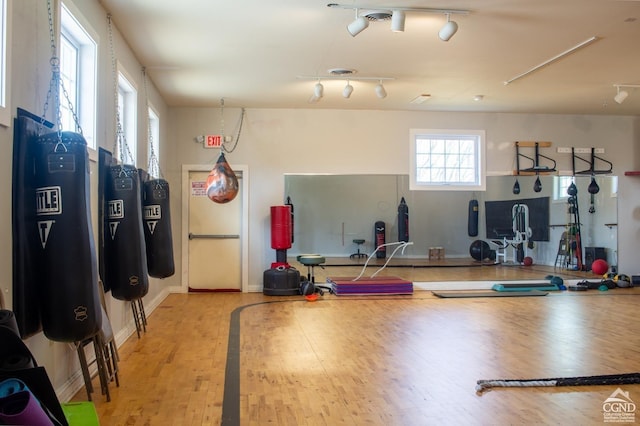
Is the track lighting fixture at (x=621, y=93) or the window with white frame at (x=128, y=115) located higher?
the track lighting fixture at (x=621, y=93)

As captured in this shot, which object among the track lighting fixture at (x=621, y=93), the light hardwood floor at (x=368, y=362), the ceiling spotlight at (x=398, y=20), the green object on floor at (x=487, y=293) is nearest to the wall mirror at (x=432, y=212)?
the green object on floor at (x=487, y=293)

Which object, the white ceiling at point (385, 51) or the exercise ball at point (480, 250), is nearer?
the white ceiling at point (385, 51)

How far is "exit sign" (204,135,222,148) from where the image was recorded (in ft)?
27.0

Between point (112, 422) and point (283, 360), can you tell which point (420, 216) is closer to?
point (283, 360)

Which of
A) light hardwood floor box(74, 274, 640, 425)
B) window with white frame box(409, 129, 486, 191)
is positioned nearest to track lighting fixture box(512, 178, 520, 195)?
window with white frame box(409, 129, 486, 191)

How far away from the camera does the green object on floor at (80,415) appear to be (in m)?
2.25

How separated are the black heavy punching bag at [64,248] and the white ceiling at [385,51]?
2255mm

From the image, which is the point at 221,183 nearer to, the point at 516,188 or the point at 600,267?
the point at 516,188

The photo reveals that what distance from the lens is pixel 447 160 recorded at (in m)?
8.68

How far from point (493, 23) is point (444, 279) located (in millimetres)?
4851

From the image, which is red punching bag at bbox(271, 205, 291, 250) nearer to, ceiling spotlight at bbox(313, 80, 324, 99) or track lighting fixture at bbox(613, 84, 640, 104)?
ceiling spotlight at bbox(313, 80, 324, 99)

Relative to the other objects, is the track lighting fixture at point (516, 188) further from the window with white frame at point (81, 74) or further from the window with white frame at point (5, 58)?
the window with white frame at point (5, 58)

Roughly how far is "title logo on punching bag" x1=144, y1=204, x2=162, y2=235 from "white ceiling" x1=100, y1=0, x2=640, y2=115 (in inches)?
66.7

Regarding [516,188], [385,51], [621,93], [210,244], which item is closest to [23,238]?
[385,51]
